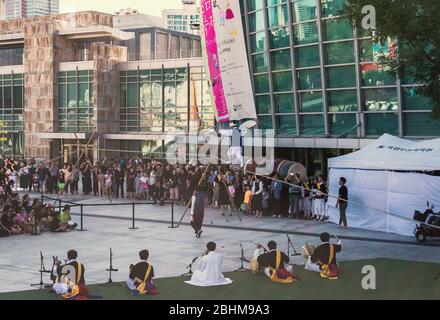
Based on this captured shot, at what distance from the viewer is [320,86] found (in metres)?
33.5

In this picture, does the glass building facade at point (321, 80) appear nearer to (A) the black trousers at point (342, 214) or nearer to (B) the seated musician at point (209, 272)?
(A) the black trousers at point (342, 214)

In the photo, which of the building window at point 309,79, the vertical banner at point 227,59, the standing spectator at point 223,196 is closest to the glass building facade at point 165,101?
the building window at point 309,79

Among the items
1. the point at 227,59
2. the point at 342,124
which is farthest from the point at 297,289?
the point at 342,124

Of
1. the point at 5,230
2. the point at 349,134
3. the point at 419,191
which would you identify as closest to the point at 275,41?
the point at 349,134

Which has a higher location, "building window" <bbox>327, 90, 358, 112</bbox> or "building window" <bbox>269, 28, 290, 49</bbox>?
"building window" <bbox>269, 28, 290, 49</bbox>

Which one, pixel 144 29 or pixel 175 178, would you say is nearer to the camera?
pixel 175 178

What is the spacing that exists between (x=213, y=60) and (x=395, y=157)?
852cm

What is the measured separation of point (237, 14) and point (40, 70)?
3308cm

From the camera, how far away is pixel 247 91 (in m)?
22.5

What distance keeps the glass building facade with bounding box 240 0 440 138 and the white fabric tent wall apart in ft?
23.0

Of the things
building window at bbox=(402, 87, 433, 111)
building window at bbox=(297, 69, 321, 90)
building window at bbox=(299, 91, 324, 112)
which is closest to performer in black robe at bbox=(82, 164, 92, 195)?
building window at bbox=(299, 91, 324, 112)

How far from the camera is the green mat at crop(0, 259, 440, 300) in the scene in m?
12.8

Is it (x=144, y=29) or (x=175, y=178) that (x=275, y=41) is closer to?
(x=175, y=178)

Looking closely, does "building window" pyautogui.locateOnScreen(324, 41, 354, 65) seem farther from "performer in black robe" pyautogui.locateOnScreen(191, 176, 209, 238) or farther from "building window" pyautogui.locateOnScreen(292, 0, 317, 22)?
"performer in black robe" pyautogui.locateOnScreen(191, 176, 209, 238)
